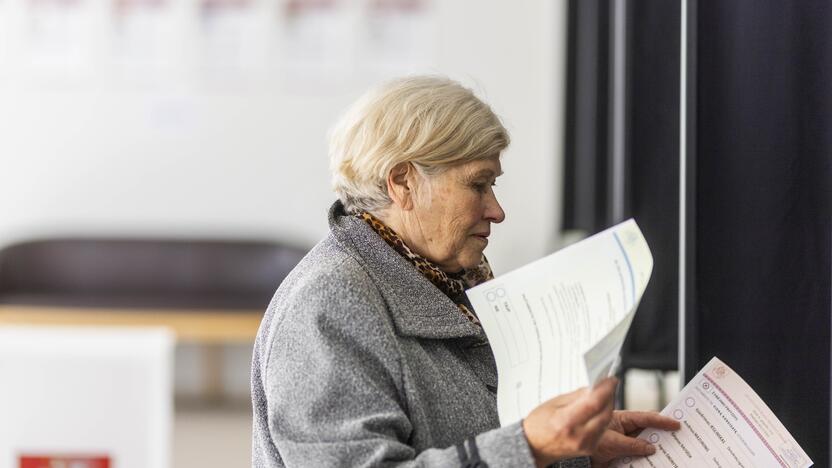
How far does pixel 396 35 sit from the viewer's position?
5469 mm

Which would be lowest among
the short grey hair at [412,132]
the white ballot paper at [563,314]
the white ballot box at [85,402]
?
the white ballot box at [85,402]

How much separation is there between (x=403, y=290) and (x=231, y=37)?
4.38 m

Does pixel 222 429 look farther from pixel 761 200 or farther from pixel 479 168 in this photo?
pixel 479 168

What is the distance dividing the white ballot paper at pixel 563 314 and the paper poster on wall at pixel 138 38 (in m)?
4.53

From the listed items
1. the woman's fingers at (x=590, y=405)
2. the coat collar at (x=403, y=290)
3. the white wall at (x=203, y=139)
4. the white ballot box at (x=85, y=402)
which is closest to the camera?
the woman's fingers at (x=590, y=405)

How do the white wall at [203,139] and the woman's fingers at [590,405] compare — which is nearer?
the woman's fingers at [590,405]

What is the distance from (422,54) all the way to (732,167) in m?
3.83

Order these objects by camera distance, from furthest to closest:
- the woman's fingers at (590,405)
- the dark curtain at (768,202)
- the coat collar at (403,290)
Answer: the dark curtain at (768,202), the coat collar at (403,290), the woman's fingers at (590,405)

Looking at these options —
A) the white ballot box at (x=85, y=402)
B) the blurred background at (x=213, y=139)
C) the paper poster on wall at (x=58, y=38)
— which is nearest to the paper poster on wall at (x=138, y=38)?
the blurred background at (x=213, y=139)

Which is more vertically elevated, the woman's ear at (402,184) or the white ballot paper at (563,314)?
the woman's ear at (402,184)

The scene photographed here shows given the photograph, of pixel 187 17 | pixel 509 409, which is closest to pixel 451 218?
pixel 509 409

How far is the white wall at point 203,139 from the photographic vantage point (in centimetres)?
540

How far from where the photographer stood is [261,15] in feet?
17.8

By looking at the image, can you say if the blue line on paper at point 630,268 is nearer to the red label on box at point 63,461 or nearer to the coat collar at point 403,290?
the coat collar at point 403,290
